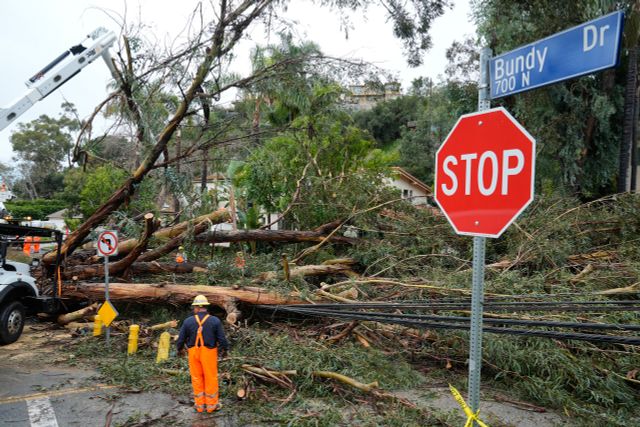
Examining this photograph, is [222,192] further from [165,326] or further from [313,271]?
[165,326]

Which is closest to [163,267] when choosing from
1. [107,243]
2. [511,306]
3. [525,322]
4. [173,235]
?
[173,235]

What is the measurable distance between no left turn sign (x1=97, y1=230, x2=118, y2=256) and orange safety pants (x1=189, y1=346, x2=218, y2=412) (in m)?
3.73

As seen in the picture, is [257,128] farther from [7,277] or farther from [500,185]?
[500,185]

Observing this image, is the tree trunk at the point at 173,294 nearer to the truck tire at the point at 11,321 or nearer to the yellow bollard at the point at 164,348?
the truck tire at the point at 11,321

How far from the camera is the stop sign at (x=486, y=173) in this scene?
247 cm

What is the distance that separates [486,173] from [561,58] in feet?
2.35

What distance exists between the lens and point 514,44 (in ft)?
53.2

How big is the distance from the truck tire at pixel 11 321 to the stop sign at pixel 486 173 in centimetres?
761

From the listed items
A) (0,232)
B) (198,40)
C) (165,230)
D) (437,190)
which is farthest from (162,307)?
(437,190)

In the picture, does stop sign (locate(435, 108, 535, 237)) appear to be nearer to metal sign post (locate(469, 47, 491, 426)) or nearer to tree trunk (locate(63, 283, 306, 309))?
metal sign post (locate(469, 47, 491, 426))

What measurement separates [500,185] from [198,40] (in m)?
7.96

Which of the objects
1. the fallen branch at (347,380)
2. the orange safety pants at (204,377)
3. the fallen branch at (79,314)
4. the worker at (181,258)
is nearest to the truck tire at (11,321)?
the fallen branch at (79,314)

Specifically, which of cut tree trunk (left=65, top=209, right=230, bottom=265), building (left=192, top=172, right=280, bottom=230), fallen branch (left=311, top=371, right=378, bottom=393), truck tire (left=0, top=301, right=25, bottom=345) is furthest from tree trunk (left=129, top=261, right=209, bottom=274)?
fallen branch (left=311, top=371, right=378, bottom=393)

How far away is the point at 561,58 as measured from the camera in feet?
8.48
